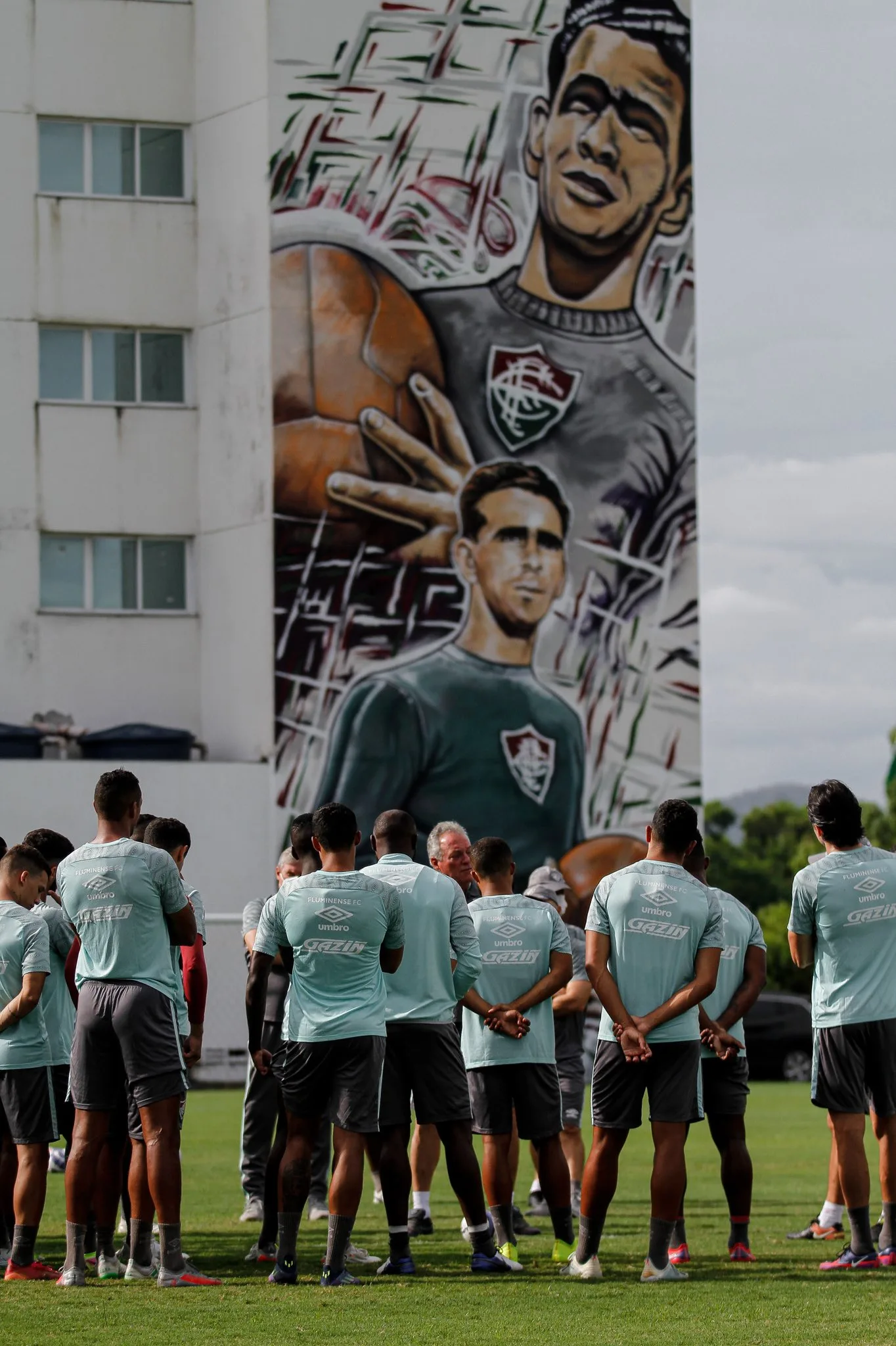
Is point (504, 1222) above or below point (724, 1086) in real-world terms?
below

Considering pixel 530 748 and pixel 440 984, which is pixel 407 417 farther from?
pixel 440 984

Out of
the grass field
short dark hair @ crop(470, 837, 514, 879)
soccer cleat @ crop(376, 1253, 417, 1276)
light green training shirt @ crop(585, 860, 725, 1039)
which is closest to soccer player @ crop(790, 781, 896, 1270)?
the grass field

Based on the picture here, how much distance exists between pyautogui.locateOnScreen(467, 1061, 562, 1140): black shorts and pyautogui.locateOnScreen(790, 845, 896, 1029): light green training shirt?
1.41 m

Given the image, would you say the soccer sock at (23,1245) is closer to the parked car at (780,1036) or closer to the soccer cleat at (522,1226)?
the soccer cleat at (522,1226)

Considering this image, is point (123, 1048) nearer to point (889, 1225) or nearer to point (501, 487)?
point (889, 1225)

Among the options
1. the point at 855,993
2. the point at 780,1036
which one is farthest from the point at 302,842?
the point at 780,1036

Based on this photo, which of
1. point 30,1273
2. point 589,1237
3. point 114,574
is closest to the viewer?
point 589,1237

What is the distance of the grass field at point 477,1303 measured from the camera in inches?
312

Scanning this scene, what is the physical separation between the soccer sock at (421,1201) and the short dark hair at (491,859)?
9.01ft

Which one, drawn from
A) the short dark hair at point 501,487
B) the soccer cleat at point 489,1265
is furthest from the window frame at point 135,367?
the soccer cleat at point 489,1265

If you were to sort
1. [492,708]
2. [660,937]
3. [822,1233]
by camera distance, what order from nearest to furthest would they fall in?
[660,937] < [822,1233] < [492,708]

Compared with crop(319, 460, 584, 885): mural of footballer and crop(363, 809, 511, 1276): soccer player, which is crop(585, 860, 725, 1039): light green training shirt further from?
crop(319, 460, 584, 885): mural of footballer

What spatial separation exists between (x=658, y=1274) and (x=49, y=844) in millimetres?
3742

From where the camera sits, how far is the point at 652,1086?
9.39 metres
